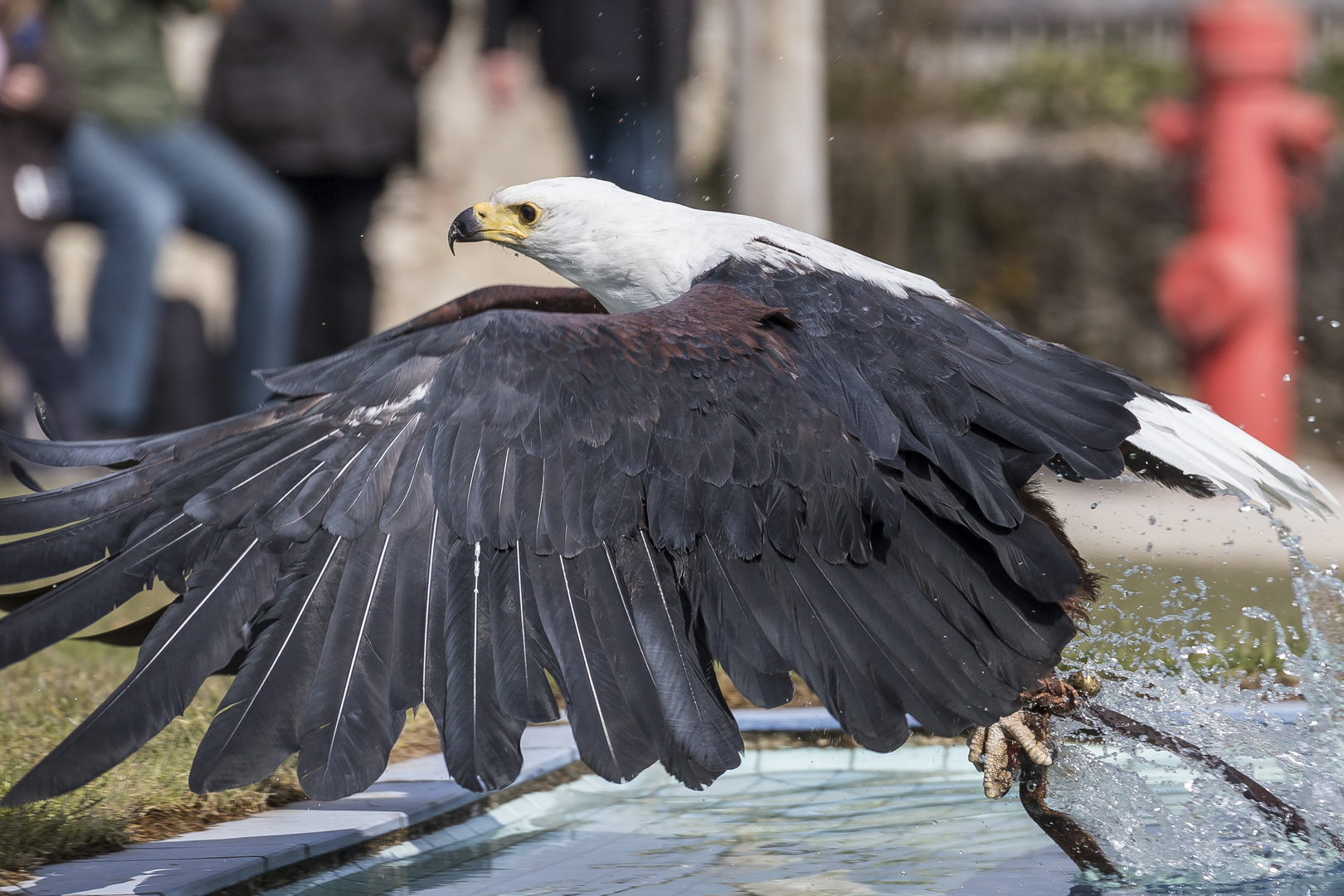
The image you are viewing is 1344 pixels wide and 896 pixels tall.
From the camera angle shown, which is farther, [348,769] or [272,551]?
[272,551]

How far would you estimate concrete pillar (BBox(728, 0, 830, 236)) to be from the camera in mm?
7121

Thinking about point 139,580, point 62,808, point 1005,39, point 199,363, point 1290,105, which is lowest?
point 62,808

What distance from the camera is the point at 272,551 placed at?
2.79 meters

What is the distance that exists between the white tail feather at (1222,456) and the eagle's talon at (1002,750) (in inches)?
23.8

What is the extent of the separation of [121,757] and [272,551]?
1.36ft

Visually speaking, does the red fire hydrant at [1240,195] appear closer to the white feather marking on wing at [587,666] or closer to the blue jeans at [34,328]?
the blue jeans at [34,328]

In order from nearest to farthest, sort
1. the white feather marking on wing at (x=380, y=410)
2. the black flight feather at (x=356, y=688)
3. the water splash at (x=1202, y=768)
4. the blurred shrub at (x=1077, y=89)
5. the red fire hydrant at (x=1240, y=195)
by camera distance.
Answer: the black flight feather at (x=356, y=688), the white feather marking on wing at (x=380, y=410), the water splash at (x=1202, y=768), the red fire hydrant at (x=1240, y=195), the blurred shrub at (x=1077, y=89)

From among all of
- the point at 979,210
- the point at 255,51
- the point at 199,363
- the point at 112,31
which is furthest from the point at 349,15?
the point at 979,210

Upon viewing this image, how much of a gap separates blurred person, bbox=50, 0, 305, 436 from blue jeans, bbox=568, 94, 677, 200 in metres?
1.31

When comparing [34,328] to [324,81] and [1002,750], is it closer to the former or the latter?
[324,81]

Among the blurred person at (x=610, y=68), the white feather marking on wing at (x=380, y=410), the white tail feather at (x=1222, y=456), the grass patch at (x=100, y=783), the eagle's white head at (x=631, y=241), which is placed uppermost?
the blurred person at (x=610, y=68)

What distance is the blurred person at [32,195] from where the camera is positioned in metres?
6.28

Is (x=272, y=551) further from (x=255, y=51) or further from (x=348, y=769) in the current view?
(x=255, y=51)

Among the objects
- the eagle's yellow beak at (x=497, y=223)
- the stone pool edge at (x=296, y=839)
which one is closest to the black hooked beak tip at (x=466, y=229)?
the eagle's yellow beak at (x=497, y=223)
